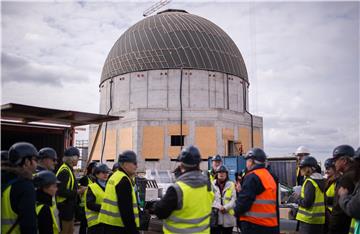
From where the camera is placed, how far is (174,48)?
1523 inches

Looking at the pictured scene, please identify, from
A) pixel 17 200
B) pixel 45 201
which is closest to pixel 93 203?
pixel 45 201

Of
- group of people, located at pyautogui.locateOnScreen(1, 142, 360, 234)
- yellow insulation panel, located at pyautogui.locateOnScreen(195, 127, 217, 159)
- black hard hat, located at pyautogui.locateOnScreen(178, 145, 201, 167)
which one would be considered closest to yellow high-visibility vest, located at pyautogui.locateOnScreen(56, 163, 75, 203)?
group of people, located at pyautogui.locateOnScreen(1, 142, 360, 234)

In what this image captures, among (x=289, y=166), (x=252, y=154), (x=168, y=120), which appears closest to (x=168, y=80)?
(x=168, y=120)

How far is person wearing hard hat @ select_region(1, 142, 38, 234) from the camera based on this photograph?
10.5 ft

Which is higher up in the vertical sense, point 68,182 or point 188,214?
point 68,182

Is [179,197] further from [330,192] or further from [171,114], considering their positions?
[171,114]

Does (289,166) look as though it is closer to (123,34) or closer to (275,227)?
(275,227)

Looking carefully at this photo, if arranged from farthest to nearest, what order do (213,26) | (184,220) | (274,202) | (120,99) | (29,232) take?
(213,26), (120,99), (274,202), (184,220), (29,232)

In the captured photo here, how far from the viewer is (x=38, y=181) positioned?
390 centimetres

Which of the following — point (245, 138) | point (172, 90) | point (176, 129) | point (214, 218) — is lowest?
point (214, 218)

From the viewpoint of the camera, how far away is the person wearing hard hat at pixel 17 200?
3195 millimetres

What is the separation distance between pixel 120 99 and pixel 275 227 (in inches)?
1431

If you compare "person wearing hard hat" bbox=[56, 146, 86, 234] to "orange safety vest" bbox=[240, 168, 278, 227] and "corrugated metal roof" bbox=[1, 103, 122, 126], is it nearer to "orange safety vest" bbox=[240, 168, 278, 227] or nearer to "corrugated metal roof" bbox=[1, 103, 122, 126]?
"corrugated metal roof" bbox=[1, 103, 122, 126]

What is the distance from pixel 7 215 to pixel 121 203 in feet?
4.33
